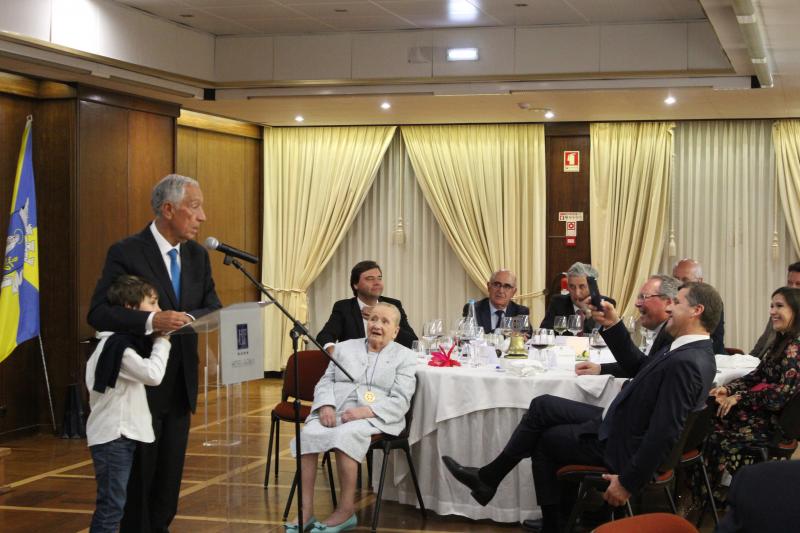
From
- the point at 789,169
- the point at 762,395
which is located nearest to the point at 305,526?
the point at 762,395

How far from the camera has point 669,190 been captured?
1116 cm

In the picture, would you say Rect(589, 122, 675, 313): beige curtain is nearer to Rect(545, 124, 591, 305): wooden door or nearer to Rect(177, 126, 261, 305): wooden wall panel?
Rect(545, 124, 591, 305): wooden door

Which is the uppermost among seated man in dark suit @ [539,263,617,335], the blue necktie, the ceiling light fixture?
the ceiling light fixture

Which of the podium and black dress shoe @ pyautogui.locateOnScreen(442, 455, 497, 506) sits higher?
the podium

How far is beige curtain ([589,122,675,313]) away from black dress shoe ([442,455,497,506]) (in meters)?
5.73

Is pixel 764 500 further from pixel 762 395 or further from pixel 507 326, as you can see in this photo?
pixel 507 326

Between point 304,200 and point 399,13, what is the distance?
3.92 meters

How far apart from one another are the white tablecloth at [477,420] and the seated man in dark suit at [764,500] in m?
3.09

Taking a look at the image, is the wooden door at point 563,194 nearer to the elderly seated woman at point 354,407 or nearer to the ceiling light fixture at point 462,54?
the ceiling light fixture at point 462,54

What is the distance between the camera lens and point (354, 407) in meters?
5.95

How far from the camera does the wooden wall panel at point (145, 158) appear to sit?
31.0ft

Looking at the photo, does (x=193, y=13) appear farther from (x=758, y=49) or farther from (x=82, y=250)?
(x=758, y=49)

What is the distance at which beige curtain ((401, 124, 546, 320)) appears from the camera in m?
11.4

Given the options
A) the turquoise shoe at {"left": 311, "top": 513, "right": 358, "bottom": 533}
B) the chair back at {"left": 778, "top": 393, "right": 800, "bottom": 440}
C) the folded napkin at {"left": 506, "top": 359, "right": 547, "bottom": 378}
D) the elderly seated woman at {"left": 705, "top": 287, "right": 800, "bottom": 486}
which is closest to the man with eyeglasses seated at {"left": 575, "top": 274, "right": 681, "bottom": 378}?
the folded napkin at {"left": 506, "top": 359, "right": 547, "bottom": 378}
